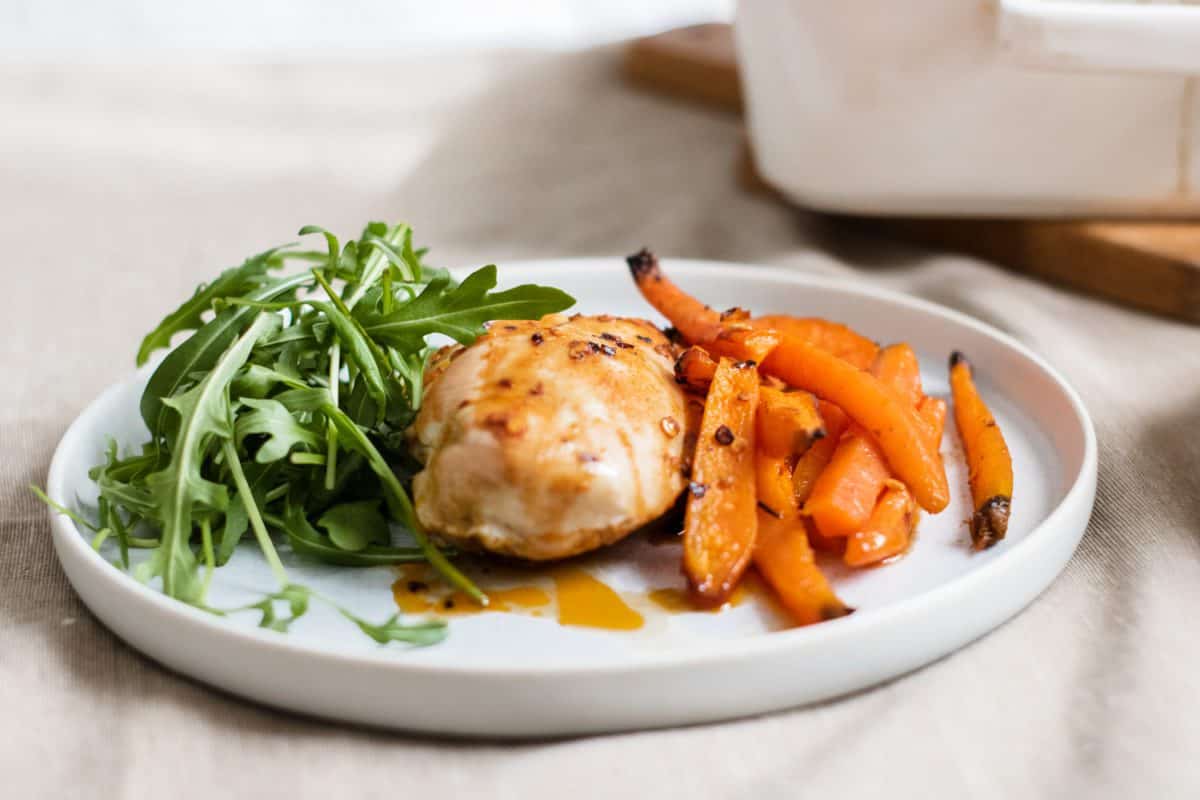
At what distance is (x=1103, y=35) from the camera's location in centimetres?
281

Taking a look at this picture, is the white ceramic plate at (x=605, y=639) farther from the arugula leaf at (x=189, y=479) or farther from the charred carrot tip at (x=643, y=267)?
the charred carrot tip at (x=643, y=267)

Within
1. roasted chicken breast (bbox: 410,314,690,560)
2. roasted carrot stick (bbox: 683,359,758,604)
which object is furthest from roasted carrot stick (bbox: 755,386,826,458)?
roasted chicken breast (bbox: 410,314,690,560)

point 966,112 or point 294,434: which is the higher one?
point 294,434

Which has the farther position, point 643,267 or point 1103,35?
point 1103,35

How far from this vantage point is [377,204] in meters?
4.18

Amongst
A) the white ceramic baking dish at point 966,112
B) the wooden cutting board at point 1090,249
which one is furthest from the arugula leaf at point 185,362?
the wooden cutting board at point 1090,249

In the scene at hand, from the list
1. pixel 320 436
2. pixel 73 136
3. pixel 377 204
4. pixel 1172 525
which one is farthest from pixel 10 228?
pixel 1172 525

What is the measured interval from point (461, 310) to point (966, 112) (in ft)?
5.43

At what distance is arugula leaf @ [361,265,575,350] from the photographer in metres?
2.17

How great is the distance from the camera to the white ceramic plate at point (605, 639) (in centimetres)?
164

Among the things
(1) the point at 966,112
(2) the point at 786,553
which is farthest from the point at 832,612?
(1) the point at 966,112

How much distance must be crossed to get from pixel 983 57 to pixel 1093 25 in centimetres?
34

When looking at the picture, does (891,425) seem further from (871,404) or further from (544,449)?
(544,449)

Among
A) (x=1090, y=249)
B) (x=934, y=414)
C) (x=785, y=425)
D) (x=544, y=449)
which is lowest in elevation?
(x=1090, y=249)
